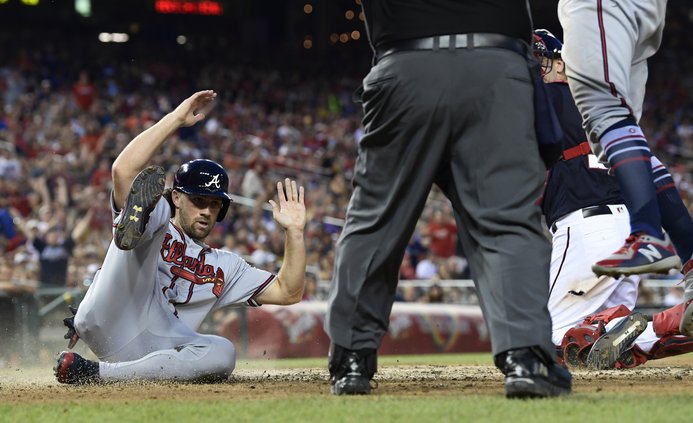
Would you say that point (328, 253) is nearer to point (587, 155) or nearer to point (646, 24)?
point (587, 155)

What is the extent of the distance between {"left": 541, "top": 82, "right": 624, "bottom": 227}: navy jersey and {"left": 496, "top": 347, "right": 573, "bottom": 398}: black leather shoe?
2.47 metres

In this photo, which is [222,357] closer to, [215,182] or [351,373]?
[215,182]

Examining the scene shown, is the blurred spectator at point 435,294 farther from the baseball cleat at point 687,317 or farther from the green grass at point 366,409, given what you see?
the green grass at point 366,409

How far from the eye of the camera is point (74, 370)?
4.68m

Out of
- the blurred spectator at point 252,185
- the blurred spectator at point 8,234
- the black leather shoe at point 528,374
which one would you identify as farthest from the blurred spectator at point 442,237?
the black leather shoe at point 528,374

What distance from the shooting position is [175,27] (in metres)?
27.8

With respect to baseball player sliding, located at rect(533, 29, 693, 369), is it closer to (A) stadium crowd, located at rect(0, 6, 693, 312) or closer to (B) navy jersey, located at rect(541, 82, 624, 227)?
(B) navy jersey, located at rect(541, 82, 624, 227)

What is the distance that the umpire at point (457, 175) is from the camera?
11.5 feet

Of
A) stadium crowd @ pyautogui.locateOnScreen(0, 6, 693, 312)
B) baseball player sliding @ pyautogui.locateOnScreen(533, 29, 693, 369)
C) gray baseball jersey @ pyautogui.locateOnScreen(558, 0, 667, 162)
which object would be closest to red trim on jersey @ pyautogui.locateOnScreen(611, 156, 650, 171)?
gray baseball jersey @ pyautogui.locateOnScreen(558, 0, 667, 162)

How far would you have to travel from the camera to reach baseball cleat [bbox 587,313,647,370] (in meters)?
5.09

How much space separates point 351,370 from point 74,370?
1.60 metres

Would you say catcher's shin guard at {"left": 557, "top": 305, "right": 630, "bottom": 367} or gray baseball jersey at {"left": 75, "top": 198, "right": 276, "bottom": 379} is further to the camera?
catcher's shin guard at {"left": 557, "top": 305, "right": 630, "bottom": 367}

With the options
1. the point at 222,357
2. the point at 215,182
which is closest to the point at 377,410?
the point at 222,357

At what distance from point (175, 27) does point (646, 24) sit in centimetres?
2477
